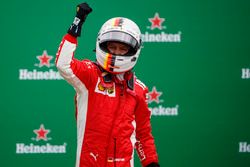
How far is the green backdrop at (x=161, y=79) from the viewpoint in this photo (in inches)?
169

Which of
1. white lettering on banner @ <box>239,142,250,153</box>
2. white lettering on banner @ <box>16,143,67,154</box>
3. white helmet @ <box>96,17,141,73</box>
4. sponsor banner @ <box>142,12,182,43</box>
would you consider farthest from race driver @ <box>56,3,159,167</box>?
white lettering on banner @ <box>239,142,250,153</box>

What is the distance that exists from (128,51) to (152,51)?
1.14m

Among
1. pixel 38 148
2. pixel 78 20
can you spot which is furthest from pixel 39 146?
pixel 78 20

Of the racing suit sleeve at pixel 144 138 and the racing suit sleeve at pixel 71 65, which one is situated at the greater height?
the racing suit sleeve at pixel 71 65

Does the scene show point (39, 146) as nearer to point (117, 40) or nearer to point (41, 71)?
point (41, 71)

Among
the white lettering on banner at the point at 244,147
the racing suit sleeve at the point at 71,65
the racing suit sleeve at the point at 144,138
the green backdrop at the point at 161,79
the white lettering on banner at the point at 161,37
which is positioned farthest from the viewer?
the white lettering on banner at the point at 244,147

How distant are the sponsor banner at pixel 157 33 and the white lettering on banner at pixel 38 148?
99cm

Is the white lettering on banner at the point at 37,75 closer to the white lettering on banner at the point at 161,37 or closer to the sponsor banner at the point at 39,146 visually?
the sponsor banner at the point at 39,146

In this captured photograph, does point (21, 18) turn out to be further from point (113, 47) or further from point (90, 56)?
point (113, 47)

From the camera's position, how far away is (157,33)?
4.39 meters

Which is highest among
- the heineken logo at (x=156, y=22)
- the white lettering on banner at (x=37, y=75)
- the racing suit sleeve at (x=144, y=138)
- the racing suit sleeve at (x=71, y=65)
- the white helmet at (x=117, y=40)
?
the heineken logo at (x=156, y=22)

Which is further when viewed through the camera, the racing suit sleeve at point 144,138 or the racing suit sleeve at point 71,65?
the racing suit sleeve at point 144,138

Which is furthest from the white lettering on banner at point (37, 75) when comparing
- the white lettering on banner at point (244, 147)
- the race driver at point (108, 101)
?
the white lettering on banner at point (244, 147)

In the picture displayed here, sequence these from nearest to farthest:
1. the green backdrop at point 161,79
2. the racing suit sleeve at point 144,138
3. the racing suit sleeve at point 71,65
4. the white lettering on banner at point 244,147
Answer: the racing suit sleeve at point 71,65
the racing suit sleeve at point 144,138
the green backdrop at point 161,79
the white lettering on banner at point 244,147
